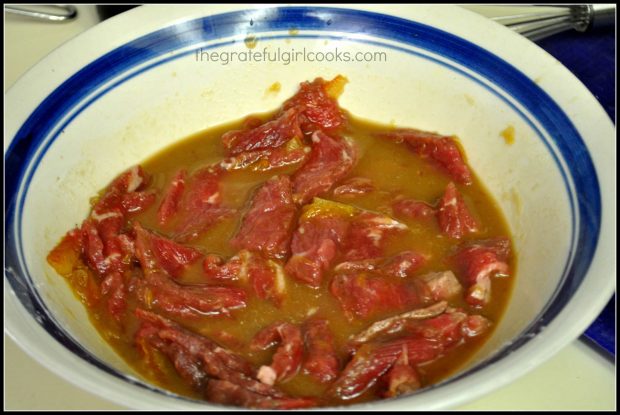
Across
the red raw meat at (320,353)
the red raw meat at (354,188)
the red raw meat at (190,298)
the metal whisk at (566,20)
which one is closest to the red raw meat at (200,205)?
the red raw meat at (190,298)

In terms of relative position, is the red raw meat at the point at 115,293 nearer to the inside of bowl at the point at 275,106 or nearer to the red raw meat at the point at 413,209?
the inside of bowl at the point at 275,106

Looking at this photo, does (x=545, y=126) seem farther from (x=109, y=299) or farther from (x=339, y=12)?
(x=109, y=299)

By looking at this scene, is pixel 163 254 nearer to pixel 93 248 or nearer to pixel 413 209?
pixel 93 248

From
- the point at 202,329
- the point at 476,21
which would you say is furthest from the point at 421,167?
the point at 202,329

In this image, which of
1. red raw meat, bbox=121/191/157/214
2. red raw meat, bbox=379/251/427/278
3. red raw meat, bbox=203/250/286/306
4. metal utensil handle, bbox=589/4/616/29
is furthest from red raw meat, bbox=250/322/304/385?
metal utensil handle, bbox=589/4/616/29

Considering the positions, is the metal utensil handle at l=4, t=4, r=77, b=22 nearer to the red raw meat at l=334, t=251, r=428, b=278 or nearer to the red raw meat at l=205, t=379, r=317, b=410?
the red raw meat at l=334, t=251, r=428, b=278

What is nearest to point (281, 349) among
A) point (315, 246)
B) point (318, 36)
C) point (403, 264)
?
point (315, 246)
